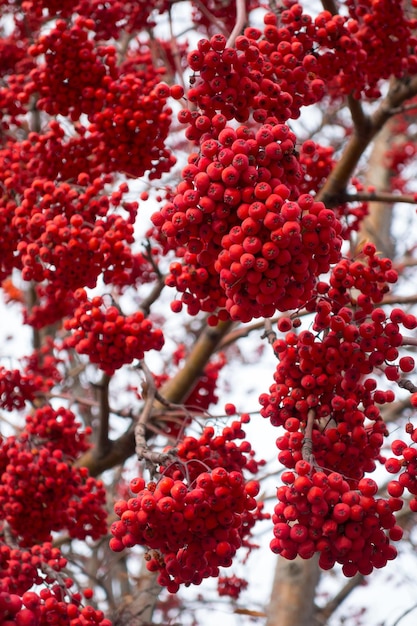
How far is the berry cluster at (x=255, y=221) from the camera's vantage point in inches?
90.1

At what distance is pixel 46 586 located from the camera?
322 centimetres

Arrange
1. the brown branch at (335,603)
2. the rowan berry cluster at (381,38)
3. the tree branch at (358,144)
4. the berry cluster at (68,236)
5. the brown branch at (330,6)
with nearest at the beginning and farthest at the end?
1. the berry cluster at (68,236)
2. the rowan berry cluster at (381,38)
3. the brown branch at (330,6)
4. the tree branch at (358,144)
5. the brown branch at (335,603)

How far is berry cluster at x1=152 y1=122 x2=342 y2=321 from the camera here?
2.29m

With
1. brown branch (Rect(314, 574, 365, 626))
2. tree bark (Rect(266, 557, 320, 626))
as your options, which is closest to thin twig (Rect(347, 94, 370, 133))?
tree bark (Rect(266, 557, 320, 626))

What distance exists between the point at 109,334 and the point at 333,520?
5.54 ft

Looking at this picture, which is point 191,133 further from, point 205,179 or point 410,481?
point 410,481

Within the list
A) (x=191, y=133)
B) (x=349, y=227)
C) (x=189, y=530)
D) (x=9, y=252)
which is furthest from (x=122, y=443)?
(x=191, y=133)

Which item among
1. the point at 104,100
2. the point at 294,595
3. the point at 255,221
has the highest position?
the point at 104,100

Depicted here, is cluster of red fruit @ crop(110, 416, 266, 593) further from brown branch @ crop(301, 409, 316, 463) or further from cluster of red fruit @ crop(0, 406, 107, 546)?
cluster of red fruit @ crop(0, 406, 107, 546)

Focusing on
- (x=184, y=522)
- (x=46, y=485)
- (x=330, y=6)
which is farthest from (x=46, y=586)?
(x=330, y=6)

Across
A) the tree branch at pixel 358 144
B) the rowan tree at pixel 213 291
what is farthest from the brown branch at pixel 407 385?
the tree branch at pixel 358 144

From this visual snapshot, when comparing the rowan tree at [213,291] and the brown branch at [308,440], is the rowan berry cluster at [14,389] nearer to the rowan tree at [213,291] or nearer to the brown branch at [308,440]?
the rowan tree at [213,291]

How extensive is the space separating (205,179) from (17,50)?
362cm

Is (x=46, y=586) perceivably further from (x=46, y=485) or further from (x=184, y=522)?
(x=184, y=522)
